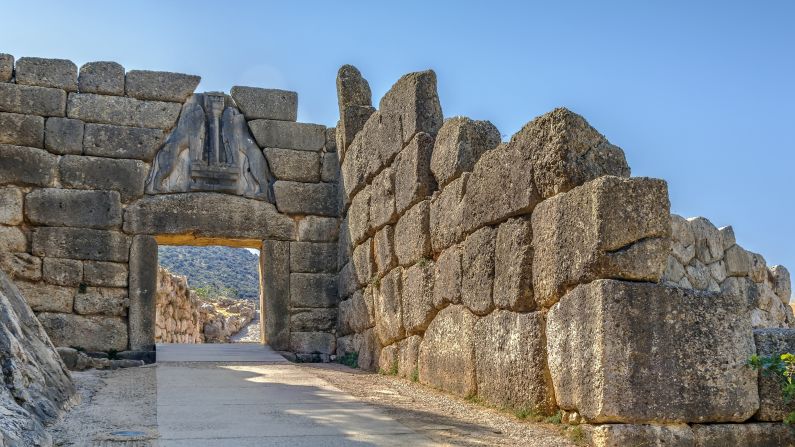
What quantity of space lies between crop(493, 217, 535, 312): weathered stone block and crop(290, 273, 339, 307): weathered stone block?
5.15m

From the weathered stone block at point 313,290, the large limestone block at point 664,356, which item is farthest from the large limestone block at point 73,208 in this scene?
the large limestone block at point 664,356

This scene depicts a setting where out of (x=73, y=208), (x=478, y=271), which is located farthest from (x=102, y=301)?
(x=478, y=271)

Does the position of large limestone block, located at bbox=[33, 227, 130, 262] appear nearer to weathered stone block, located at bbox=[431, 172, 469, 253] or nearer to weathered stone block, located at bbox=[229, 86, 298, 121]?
weathered stone block, located at bbox=[229, 86, 298, 121]

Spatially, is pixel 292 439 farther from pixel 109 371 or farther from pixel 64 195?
pixel 64 195

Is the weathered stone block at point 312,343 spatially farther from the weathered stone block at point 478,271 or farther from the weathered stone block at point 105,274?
the weathered stone block at point 478,271

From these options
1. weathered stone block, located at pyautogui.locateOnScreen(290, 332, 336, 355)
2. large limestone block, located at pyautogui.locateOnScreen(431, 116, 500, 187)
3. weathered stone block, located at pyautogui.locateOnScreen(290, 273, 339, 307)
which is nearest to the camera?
large limestone block, located at pyautogui.locateOnScreen(431, 116, 500, 187)

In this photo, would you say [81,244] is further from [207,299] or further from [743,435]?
[207,299]

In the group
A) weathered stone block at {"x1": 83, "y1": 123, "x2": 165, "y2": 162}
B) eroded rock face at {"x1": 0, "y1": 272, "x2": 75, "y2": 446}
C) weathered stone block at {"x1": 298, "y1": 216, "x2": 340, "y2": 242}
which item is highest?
weathered stone block at {"x1": 83, "y1": 123, "x2": 165, "y2": 162}

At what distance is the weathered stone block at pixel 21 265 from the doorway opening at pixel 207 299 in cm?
175

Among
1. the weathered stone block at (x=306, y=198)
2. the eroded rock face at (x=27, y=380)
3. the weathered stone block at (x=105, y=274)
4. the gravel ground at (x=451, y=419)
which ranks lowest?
the gravel ground at (x=451, y=419)

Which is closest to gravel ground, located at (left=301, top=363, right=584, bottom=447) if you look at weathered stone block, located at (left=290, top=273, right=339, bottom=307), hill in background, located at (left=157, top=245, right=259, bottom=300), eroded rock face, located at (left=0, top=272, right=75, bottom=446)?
eroded rock face, located at (left=0, top=272, right=75, bottom=446)

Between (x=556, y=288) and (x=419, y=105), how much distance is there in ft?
10.1

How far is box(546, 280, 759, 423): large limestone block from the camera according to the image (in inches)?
157

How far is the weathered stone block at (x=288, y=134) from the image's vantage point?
10.4 meters
